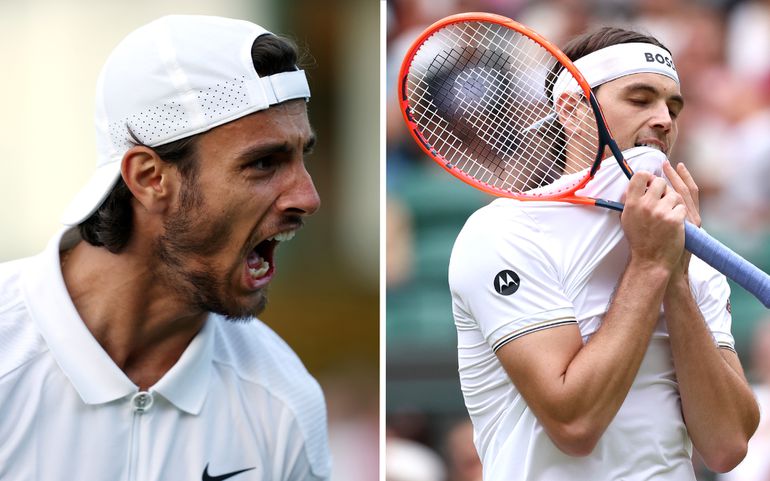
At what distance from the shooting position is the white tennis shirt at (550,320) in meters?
1.87

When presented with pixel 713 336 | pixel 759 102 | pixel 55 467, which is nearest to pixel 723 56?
pixel 759 102

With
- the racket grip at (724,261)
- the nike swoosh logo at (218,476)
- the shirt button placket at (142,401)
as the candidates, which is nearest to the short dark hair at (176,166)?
the shirt button placket at (142,401)

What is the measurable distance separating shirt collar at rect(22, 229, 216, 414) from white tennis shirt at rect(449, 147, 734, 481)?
0.54 meters

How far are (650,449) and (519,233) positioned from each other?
16.6 inches

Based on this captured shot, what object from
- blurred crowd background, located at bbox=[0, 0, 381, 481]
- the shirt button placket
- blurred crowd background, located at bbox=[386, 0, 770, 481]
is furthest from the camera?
blurred crowd background, located at bbox=[386, 0, 770, 481]

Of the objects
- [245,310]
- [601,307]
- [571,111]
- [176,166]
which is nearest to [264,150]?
[176,166]

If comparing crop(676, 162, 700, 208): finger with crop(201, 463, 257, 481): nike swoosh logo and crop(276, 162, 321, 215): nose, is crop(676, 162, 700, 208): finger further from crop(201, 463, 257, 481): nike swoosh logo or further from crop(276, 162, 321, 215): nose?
crop(201, 463, 257, 481): nike swoosh logo

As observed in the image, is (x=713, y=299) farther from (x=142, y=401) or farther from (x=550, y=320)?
(x=142, y=401)

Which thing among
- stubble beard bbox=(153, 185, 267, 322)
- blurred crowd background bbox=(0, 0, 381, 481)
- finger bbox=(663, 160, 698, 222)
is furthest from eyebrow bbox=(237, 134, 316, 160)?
blurred crowd background bbox=(0, 0, 381, 481)

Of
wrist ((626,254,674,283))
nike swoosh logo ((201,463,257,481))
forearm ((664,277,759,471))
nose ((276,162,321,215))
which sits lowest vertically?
nike swoosh logo ((201,463,257,481))

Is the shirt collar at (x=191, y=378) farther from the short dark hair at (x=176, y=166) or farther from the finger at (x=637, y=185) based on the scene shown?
the finger at (x=637, y=185)

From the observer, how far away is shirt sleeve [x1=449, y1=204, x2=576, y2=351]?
188 centimetres

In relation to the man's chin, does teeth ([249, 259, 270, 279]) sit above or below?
above

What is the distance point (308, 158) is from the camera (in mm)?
4211
